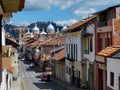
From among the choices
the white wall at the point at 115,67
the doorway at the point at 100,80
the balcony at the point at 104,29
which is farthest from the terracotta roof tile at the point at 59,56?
the white wall at the point at 115,67

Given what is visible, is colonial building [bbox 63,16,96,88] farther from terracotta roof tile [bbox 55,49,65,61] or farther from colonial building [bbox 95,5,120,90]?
terracotta roof tile [bbox 55,49,65,61]

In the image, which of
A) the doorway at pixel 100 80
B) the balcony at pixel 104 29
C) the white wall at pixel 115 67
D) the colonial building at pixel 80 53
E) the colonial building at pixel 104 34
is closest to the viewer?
the white wall at pixel 115 67

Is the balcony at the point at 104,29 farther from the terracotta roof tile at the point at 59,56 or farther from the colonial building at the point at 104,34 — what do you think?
the terracotta roof tile at the point at 59,56

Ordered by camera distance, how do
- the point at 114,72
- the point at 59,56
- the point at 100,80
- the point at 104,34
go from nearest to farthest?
the point at 114,72, the point at 104,34, the point at 100,80, the point at 59,56

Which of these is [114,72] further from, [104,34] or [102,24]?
[102,24]

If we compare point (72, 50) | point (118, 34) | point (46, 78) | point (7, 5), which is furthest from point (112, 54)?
point (46, 78)

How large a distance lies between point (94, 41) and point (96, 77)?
379cm

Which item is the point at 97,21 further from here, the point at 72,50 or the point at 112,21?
the point at 72,50

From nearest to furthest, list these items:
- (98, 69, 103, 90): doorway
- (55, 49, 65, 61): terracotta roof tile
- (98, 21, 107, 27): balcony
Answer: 1. (98, 21, 107, 27): balcony
2. (98, 69, 103, 90): doorway
3. (55, 49, 65, 61): terracotta roof tile

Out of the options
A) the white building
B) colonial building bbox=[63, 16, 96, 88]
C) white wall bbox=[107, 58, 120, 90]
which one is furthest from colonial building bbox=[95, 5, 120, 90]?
colonial building bbox=[63, 16, 96, 88]

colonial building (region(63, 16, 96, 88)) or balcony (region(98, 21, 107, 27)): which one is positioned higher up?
balcony (region(98, 21, 107, 27))

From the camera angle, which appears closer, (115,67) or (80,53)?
(115,67)

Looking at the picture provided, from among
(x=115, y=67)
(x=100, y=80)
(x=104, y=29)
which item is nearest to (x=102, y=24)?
(x=104, y=29)

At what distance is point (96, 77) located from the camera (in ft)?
132
